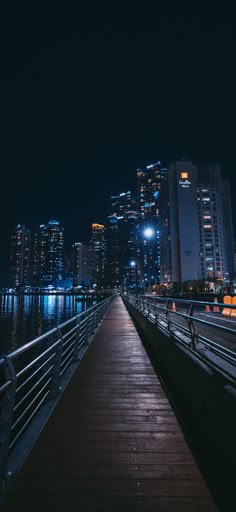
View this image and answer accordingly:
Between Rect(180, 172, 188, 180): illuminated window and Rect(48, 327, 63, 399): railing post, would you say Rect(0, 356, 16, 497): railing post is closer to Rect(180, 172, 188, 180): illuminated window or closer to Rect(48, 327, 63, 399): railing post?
Rect(48, 327, 63, 399): railing post

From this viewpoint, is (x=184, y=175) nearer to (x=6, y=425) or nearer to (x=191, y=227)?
(x=191, y=227)

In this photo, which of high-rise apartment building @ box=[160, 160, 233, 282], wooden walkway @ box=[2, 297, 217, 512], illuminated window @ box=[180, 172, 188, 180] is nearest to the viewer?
wooden walkway @ box=[2, 297, 217, 512]

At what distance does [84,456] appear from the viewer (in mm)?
3422

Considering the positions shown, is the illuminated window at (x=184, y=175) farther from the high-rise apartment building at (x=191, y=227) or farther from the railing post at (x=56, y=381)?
the railing post at (x=56, y=381)

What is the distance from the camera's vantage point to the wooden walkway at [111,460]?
107 inches

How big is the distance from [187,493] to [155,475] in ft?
1.30

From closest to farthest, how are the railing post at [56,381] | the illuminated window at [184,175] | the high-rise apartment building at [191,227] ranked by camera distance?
the railing post at [56,381]
the high-rise apartment building at [191,227]
the illuminated window at [184,175]

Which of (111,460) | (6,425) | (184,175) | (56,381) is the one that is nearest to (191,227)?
(184,175)

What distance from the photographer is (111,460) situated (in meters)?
3.35

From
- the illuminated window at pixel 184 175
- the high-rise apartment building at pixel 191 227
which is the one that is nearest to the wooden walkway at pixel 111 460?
the high-rise apartment building at pixel 191 227

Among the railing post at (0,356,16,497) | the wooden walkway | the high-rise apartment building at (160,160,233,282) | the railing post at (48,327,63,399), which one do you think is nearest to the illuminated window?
the high-rise apartment building at (160,160,233,282)

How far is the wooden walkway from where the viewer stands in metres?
2.73

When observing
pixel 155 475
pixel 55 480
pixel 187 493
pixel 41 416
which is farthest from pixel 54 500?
pixel 41 416

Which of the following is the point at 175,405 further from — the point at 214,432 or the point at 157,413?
the point at 214,432
